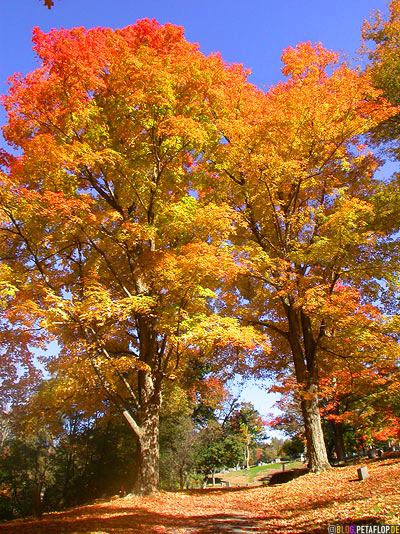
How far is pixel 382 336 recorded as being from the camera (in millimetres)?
9859

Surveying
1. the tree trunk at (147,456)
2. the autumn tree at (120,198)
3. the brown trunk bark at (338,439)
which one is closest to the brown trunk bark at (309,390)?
the autumn tree at (120,198)

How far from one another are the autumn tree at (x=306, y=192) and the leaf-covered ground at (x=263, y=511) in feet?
8.16

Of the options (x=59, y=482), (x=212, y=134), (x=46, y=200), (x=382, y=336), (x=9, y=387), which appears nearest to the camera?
(x=46, y=200)

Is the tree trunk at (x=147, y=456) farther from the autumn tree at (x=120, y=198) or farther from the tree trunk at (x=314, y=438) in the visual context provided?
the tree trunk at (x=314, y=438)

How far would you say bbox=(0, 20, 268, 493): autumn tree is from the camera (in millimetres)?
8250

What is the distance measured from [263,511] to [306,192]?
32.3 feet

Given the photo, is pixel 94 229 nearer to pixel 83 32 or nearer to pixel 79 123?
pixel 79 123

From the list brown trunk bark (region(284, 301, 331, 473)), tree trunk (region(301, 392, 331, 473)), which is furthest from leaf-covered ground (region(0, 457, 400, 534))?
brown trunk bark (region(284, 301, 331, 473))

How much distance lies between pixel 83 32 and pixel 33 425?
39.9 ft

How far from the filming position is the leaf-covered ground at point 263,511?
5155mm

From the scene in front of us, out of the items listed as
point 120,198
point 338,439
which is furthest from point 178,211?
point 338,439

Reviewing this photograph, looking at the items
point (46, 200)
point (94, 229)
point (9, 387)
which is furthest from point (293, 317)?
point (9, 387)

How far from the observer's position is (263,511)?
23.6ft

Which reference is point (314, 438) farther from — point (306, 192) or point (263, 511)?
point (306, 192)
